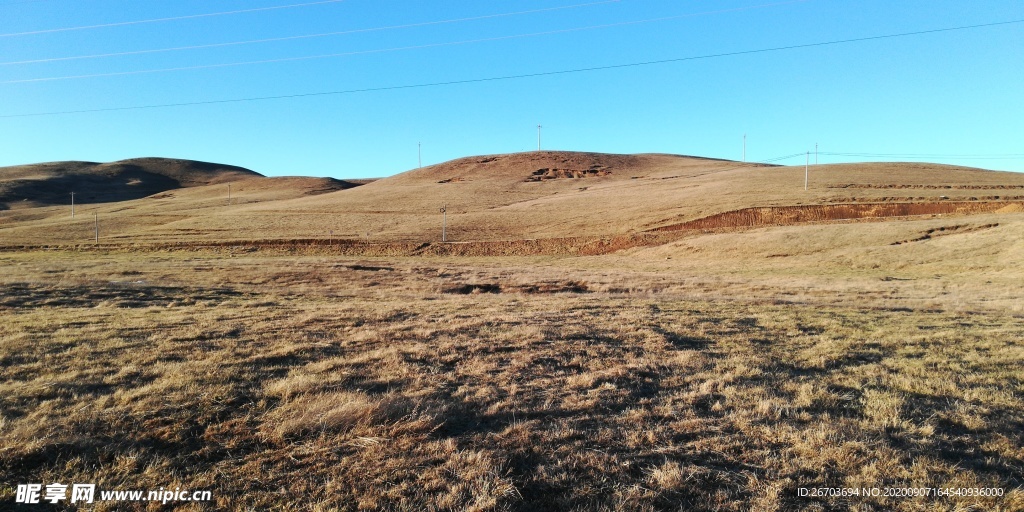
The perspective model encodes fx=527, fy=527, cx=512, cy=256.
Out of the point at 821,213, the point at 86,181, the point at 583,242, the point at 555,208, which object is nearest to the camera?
the point at 583,242

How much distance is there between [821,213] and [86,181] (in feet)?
634

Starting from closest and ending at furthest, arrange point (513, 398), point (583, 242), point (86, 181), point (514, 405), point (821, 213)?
point (514, 405), point (513, 398), point (583, 242), point (821, 213), point (86, 181)

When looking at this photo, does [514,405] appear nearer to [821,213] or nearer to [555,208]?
[821,213]

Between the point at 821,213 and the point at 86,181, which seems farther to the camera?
the point at 86,181

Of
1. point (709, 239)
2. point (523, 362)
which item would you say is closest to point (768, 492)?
point (523, 362)

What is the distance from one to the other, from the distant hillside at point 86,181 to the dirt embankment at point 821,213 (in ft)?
483

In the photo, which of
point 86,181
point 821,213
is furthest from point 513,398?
point 86,181

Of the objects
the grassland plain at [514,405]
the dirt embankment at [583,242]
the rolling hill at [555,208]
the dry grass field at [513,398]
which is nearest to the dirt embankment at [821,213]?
the dirt embankment at [583,242]

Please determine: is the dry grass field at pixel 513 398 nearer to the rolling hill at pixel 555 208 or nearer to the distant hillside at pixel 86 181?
the rolling hill at pixel 555 208

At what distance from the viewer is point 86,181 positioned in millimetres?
159750

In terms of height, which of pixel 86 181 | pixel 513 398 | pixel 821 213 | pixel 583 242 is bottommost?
pixel 513 398

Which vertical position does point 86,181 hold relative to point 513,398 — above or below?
above

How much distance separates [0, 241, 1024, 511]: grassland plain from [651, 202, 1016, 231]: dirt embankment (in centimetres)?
3833

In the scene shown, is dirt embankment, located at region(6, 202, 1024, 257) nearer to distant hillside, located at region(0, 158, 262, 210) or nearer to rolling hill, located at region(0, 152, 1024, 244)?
rolling hill, located at region(0, 152, 1024, 244)
